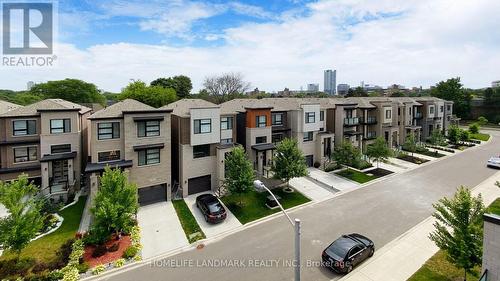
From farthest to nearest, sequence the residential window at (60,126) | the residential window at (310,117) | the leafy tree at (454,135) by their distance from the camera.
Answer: the leafy tree at (454,135), the residential window at (310,117), the residential window at (60,126)

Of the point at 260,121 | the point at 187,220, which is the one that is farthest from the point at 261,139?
the point at 187,220

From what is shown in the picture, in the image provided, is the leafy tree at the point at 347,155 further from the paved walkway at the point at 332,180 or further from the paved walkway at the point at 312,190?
the paved walkway at the point at 312,190

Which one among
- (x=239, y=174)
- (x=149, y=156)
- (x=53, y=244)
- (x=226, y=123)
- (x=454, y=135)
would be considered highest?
(x=226, y=123)

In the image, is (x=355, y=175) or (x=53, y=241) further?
(x=355, y=175)

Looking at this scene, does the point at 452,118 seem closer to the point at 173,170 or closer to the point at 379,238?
the point at 379,238

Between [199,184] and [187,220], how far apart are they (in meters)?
6.17

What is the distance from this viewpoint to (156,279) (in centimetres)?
1446

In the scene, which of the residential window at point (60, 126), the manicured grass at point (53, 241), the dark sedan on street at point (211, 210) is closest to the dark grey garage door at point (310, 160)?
the dark sedan on street at point (211, 210)

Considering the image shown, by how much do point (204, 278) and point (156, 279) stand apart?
2612mm

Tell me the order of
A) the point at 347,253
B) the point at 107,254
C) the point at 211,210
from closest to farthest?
the point at 347,253
the point at 107,254
the point at 211,210

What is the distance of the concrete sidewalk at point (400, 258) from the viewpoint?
14.1m

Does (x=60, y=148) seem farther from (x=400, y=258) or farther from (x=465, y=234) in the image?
(x=465, y=234)

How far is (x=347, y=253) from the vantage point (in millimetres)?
14500

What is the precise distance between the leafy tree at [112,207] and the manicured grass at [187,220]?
413cm
